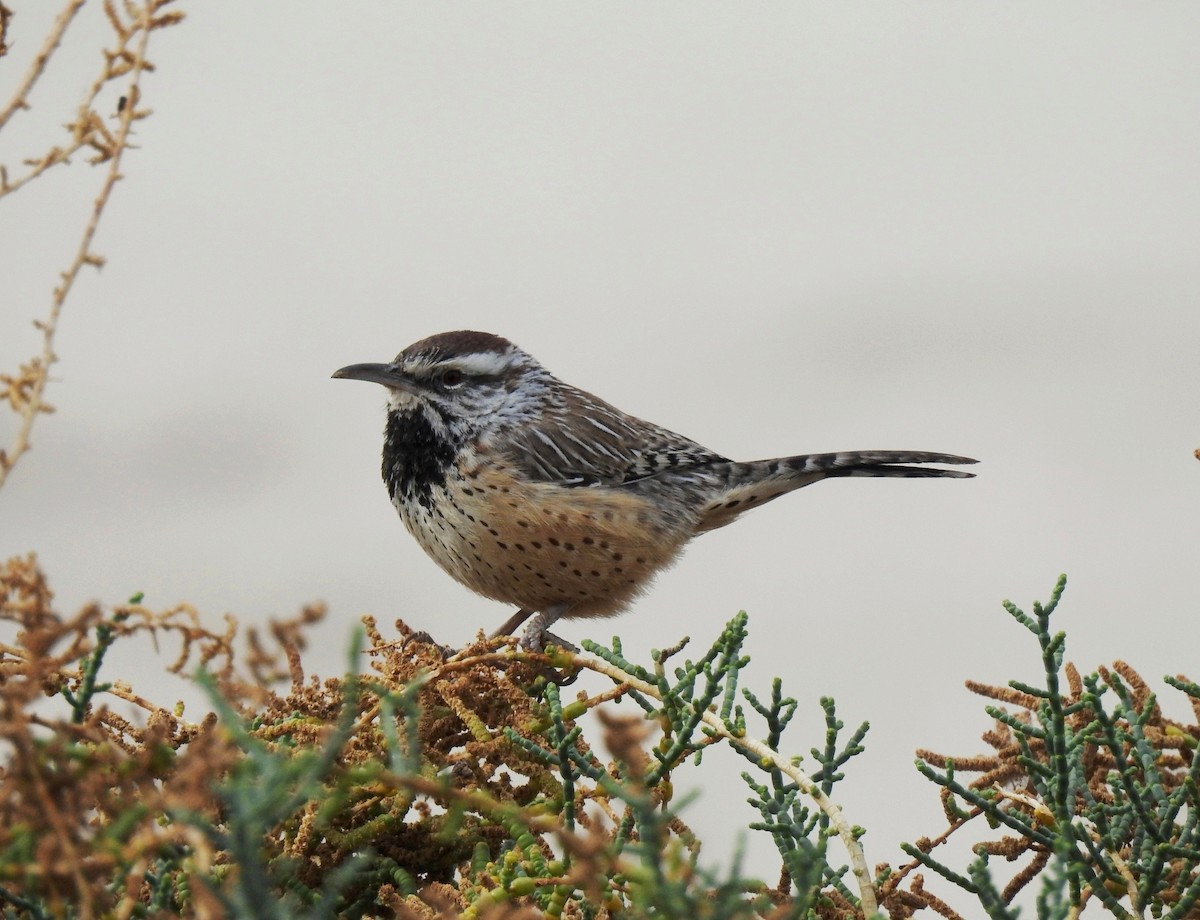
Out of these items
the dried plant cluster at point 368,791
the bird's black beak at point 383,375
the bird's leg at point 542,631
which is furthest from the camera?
the bird's black beak at point 383,375

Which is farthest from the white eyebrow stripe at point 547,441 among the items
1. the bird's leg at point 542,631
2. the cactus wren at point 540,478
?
the bird's leg at point 542,631

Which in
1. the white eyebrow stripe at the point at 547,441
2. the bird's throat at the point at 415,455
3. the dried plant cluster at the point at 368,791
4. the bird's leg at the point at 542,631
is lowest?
the dried plant cluster at the point at 368,791

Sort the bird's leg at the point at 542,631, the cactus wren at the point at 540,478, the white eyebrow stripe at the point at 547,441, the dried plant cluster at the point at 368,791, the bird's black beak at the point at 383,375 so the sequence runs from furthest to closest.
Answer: the white eyebrow stripe at the point at 547,441 → the bird's black beak at the point at 383,375 → the cactus wren at the point at 540,478 → the bird's leg at the point at 542,631 → the dried plant cluster at the point at 368,791

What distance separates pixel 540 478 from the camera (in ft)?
9.22

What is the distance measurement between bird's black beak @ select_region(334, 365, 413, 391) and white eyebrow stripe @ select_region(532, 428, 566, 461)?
11.3 inches

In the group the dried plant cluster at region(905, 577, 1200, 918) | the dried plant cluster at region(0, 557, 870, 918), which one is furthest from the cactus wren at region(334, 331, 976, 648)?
the dried plant cluster at region(905, 577, 1200, 918)

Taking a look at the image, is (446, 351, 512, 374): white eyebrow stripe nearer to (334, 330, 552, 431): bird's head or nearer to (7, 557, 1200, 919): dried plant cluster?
(334, 330, 552, 431): bird's head

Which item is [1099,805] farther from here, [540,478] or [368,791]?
[540,478]

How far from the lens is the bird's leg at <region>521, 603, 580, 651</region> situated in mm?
2338

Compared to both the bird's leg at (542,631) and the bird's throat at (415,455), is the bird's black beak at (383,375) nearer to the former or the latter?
the bird's throat at (415,455)

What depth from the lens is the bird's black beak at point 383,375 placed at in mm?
2807

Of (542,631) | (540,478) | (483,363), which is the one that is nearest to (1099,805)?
(542,631)

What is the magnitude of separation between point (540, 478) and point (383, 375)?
40 cm

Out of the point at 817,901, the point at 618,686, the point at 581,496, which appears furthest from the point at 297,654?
the point at 581,496
